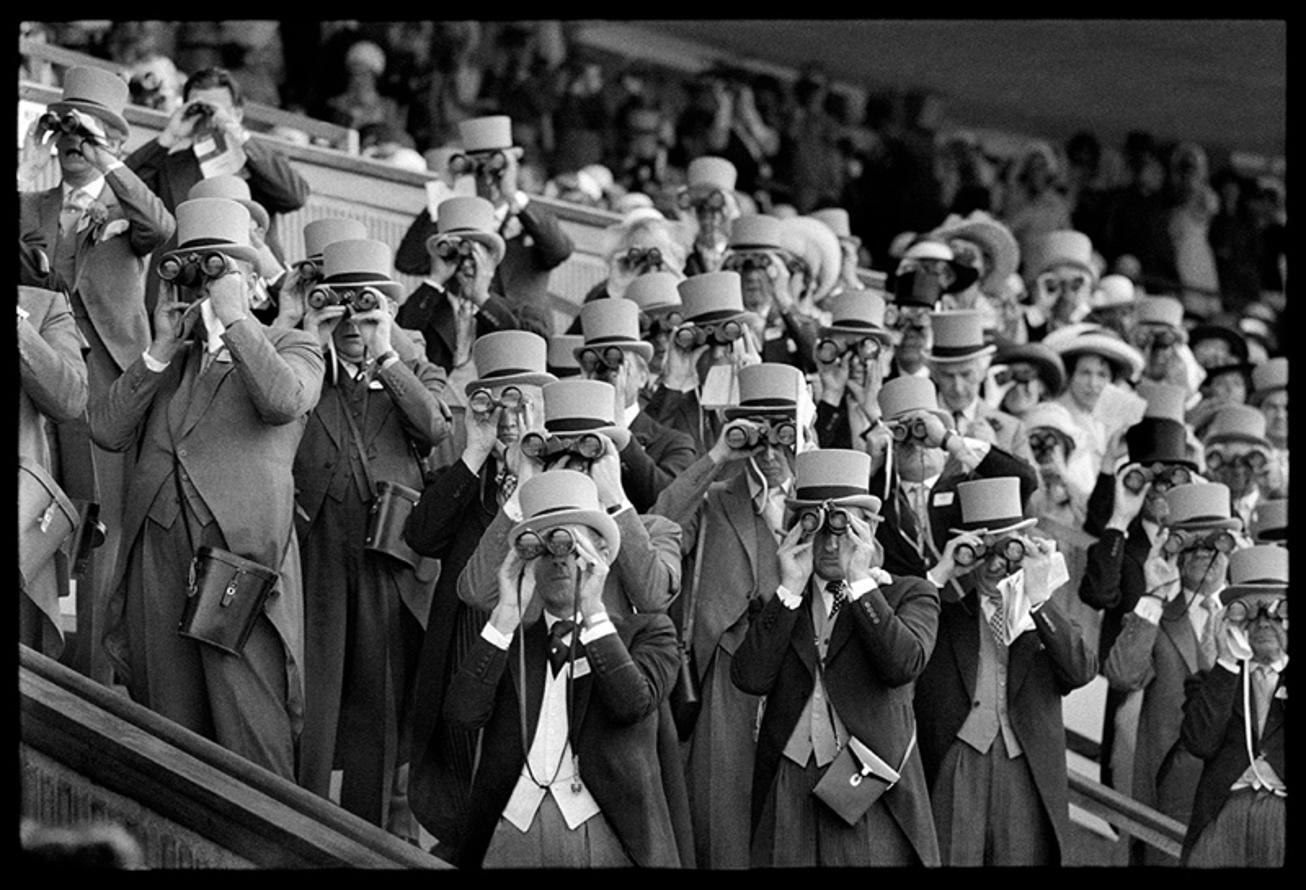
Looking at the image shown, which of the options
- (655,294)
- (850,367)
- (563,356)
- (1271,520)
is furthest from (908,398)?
(1271,520)

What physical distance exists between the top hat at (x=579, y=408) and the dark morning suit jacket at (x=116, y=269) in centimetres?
151

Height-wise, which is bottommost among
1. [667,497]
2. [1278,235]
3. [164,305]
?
[1278,235]

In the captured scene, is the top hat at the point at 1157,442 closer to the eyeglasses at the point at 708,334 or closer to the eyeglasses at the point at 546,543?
the eyeglasses at the point at 708,334

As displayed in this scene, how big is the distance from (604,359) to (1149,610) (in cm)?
234

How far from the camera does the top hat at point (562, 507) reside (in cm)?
923

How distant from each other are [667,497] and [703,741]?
76 centimetres

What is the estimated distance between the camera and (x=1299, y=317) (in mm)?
8523

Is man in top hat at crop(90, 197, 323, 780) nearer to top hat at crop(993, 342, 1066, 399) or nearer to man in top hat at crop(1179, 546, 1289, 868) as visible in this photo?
man in top hat at crop(1179, 546, 1289, 868)

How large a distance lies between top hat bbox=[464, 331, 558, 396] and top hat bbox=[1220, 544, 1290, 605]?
7.78 ft

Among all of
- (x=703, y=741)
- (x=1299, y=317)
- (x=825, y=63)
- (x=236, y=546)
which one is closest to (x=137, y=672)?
(x=236, y=546)

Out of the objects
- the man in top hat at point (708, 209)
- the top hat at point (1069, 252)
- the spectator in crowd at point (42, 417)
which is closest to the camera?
the spectator in crowd at point (42, 417)

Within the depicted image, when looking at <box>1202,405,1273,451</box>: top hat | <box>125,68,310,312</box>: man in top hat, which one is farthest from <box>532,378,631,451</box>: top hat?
<box>1202,405,1273,451</box>: top hat

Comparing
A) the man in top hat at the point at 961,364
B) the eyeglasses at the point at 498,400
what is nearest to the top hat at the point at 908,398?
the man in top hat at the point at 961,364

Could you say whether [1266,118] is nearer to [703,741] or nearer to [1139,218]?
[1139,218]
